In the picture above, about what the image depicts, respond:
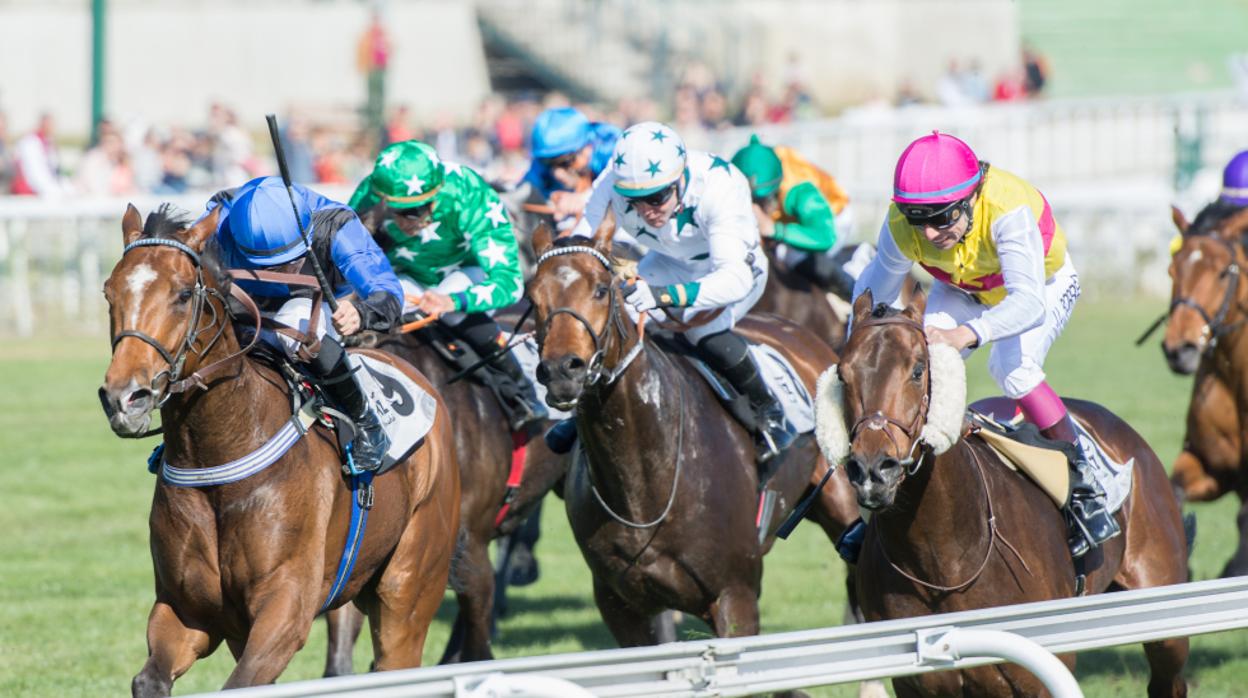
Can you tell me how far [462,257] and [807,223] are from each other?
7.30 feet

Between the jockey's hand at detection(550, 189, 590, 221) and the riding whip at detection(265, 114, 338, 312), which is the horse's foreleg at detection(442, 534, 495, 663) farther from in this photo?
the jockey's hand at detection(550, 189, 590, 221)

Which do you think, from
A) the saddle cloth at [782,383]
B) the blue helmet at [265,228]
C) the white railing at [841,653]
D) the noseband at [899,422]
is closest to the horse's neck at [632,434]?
the saddle cloth at [782,383]

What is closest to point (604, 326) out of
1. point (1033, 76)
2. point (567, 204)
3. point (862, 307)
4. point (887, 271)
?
point (887, 271)

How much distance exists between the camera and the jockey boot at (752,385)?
691 cm

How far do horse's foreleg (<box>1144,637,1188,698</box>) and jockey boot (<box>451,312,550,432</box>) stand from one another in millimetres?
2919

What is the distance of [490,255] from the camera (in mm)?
7680

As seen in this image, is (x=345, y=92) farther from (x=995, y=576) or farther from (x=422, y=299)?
(x=995, y=576)

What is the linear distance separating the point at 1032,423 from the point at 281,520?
2.54 meters

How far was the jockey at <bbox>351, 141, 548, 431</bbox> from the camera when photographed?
7.56 m

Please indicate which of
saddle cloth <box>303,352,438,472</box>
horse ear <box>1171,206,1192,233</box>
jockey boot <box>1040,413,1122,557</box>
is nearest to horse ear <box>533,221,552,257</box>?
saddle cloth <box>303,352,438,472</box>

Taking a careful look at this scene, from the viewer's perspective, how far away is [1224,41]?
130 ft

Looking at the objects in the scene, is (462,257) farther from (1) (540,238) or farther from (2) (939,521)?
(2) (939,521)

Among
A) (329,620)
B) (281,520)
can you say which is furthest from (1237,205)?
(281,520)

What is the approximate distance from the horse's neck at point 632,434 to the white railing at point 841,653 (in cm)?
201
